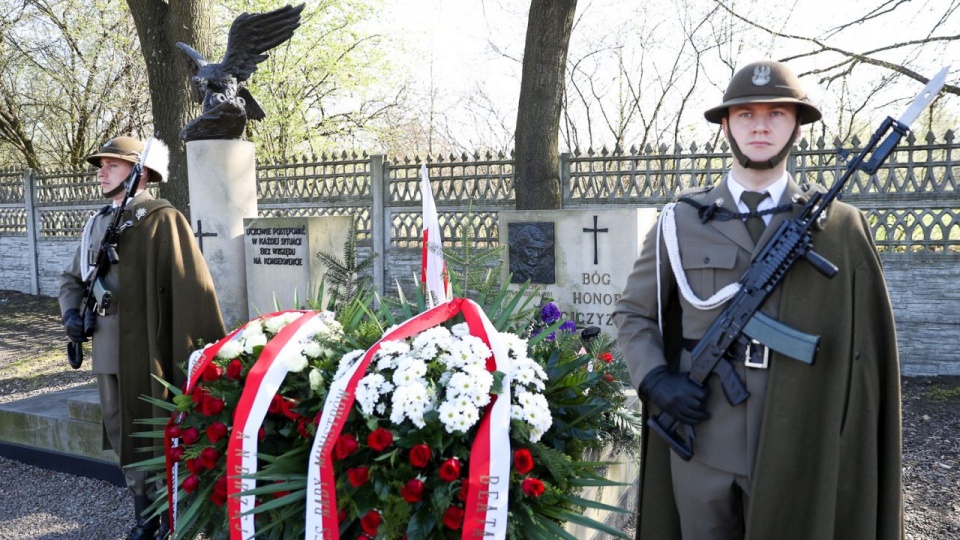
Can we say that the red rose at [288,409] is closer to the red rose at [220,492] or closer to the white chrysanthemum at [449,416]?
the red rose at [220,492]

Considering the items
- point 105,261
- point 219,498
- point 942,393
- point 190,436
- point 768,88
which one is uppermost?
point 768,88

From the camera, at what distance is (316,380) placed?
2928 mm

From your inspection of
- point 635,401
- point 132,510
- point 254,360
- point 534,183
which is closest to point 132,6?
point 534,183

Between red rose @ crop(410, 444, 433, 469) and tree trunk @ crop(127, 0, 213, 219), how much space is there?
23.3 ft

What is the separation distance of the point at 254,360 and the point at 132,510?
2142 millimetres

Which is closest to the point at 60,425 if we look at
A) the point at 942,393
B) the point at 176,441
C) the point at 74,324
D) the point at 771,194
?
the point at 74,324

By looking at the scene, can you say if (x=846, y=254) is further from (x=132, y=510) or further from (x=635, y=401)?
(x=132, y=510)

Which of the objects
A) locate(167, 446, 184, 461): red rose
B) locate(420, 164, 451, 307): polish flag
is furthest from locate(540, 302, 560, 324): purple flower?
locate(167, 446, 184, 461): red rose

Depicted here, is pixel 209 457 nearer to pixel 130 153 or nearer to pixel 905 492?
pixel 130 153

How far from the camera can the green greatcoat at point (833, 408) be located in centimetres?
221

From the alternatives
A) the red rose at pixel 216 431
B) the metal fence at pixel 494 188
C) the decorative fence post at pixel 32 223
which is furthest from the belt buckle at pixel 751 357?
the decorative fence post at pixel 32 223

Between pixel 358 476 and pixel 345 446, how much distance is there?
0.11m

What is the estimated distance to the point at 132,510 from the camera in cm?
469

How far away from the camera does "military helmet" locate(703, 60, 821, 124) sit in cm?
228
